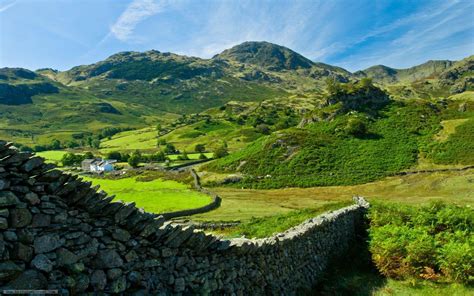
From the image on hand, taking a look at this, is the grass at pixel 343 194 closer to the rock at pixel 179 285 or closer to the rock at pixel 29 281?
the rock at pixel 179 285

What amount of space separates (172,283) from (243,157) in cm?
7877

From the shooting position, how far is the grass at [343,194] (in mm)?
49031

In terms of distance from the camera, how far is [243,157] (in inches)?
3442

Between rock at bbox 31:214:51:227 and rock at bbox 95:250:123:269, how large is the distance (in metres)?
1.25

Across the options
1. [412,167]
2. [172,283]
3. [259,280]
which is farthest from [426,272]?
[412,167]

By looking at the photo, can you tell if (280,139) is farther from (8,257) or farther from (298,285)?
(8,257)

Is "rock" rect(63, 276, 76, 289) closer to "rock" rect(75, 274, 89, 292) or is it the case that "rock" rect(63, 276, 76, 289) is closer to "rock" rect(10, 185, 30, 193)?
"rock" rect(75, 274, 89, 292)

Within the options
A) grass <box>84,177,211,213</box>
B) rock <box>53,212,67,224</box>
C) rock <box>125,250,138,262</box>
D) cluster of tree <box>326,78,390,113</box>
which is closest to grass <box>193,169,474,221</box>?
grass <box>84,177,211,213</box>

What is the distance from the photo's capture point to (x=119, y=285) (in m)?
7.45

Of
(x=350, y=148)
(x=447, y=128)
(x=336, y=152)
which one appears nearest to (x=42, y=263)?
(x=336, y=152)

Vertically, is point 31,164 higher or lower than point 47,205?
higher

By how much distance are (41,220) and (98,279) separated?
1.65 m

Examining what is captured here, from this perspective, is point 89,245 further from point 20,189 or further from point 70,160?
point 70,160

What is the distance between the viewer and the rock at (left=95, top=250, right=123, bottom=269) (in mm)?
7188
